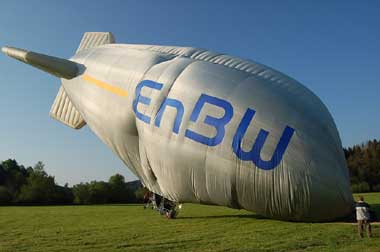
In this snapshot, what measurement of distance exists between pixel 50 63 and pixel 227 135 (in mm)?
8129

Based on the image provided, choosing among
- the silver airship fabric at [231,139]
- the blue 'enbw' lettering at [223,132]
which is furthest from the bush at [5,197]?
the blue 'enbw' lettering at [223,132]

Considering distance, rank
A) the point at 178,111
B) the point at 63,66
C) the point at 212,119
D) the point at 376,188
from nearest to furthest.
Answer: the point at 212,119
the point at 178,111
the point at 63,66
the point at 376,188

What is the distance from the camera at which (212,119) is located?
951 cm

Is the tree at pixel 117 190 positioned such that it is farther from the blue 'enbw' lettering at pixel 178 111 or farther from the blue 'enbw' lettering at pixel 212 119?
the blue 'enbw' lettering at pixel 212 119

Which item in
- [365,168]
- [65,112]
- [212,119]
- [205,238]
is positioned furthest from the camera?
[365,168]

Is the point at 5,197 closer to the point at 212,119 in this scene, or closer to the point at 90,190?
the point at 90,190

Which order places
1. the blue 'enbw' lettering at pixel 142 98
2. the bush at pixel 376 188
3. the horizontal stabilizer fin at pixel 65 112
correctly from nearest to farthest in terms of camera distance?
the blue 'enbw' lettering at pixel 142 98 → the horizontal stabilizer fin at pixel 65 112 → the bush at pixel 376 188

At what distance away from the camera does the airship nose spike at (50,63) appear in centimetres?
1480

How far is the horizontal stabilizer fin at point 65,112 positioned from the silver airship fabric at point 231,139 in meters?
3.70

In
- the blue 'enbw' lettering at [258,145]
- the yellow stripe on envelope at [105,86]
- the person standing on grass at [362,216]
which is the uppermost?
the yellow stripe on envelope at [105,86]

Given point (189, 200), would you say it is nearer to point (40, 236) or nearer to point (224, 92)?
point (224, 92)

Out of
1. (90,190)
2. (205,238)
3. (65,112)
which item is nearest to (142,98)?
(205,238)

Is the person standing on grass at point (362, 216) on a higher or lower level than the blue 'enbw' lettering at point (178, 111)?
lower

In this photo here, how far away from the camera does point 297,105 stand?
9156 mm
